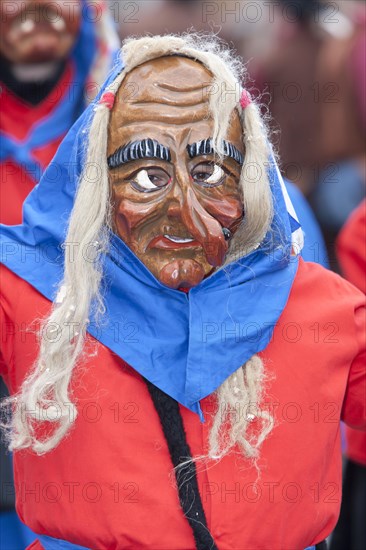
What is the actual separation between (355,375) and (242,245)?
1.45 feet

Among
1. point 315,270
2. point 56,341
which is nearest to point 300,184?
point 315,270

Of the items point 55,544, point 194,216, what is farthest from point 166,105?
point 55,544

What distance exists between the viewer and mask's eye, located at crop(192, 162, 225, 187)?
2.66 meters

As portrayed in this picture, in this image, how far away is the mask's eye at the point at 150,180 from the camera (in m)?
2.64

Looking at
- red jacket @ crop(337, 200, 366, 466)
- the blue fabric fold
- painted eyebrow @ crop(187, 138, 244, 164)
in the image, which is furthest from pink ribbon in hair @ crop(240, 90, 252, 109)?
the blue fabric fold

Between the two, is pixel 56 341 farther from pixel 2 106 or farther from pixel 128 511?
pixel 2 106

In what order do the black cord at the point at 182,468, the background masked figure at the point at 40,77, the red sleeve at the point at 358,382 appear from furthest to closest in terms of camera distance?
the background masked figure at the point at 40,77 → the red sleeve at the point at 358,382 → the black cord at the point at 182,468

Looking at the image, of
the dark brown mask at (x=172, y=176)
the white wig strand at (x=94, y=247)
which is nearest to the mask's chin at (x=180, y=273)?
the dark brown mask at (x=172, y=176)

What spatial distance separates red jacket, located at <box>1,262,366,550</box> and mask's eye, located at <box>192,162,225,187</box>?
36 centimetres

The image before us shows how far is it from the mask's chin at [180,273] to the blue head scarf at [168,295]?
0.14ft

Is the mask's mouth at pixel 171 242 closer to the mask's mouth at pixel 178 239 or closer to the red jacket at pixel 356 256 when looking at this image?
the mask's mouth at pixel 178 239

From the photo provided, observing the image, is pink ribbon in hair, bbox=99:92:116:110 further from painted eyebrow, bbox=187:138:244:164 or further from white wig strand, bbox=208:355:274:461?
white wig strand, bbox=208:355:274:461

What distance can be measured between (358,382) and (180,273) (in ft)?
1.87

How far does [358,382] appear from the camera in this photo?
9.25 feet
